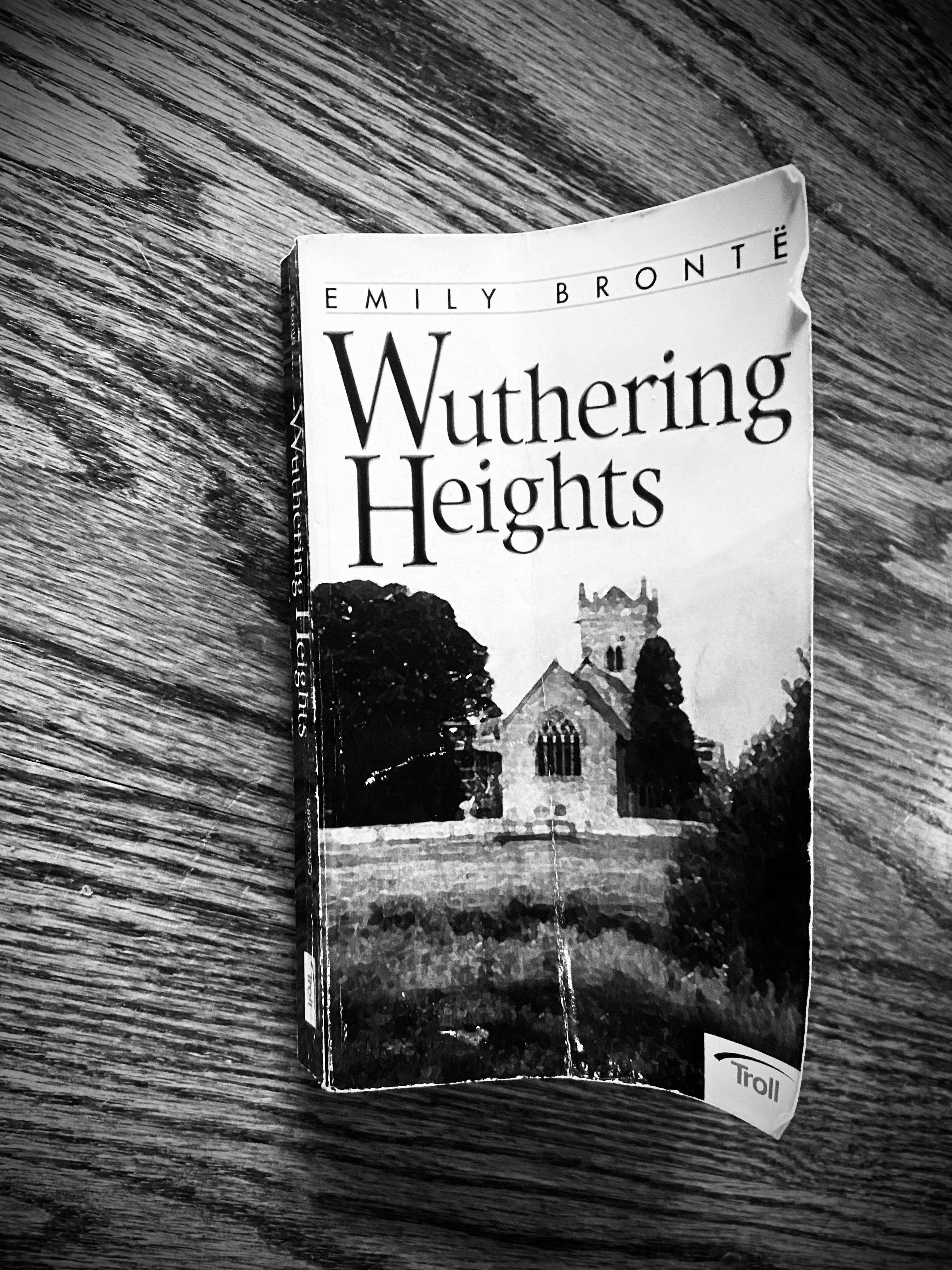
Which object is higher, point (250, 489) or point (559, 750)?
point (250, 489)

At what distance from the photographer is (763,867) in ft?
1.18

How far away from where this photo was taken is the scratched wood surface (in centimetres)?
38

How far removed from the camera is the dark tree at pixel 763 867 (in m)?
0.35

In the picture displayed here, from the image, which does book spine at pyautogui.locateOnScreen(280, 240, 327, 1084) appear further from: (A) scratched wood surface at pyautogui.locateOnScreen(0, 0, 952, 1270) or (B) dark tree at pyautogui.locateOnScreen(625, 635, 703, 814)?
(B) dark tree at pyautogui.locateOnScreen(625, 635, 703, 814)

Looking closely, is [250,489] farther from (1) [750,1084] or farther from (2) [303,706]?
(1) [750,1084]

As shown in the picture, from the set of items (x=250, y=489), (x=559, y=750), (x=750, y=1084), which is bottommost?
(x=750, y=1084)

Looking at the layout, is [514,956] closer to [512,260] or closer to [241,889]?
[241,889]

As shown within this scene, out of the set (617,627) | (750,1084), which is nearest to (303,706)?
(617,627)

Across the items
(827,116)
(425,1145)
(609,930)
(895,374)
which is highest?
(827,116)

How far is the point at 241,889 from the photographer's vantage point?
1.28ft

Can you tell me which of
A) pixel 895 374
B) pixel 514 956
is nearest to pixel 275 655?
pixel 514 956

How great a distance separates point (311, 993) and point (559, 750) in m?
0.16

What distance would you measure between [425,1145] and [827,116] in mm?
519

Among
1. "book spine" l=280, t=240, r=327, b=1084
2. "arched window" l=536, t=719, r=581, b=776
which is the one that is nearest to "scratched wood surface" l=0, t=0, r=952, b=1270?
"book spine" l=280, t=240, r=327, b=1084
